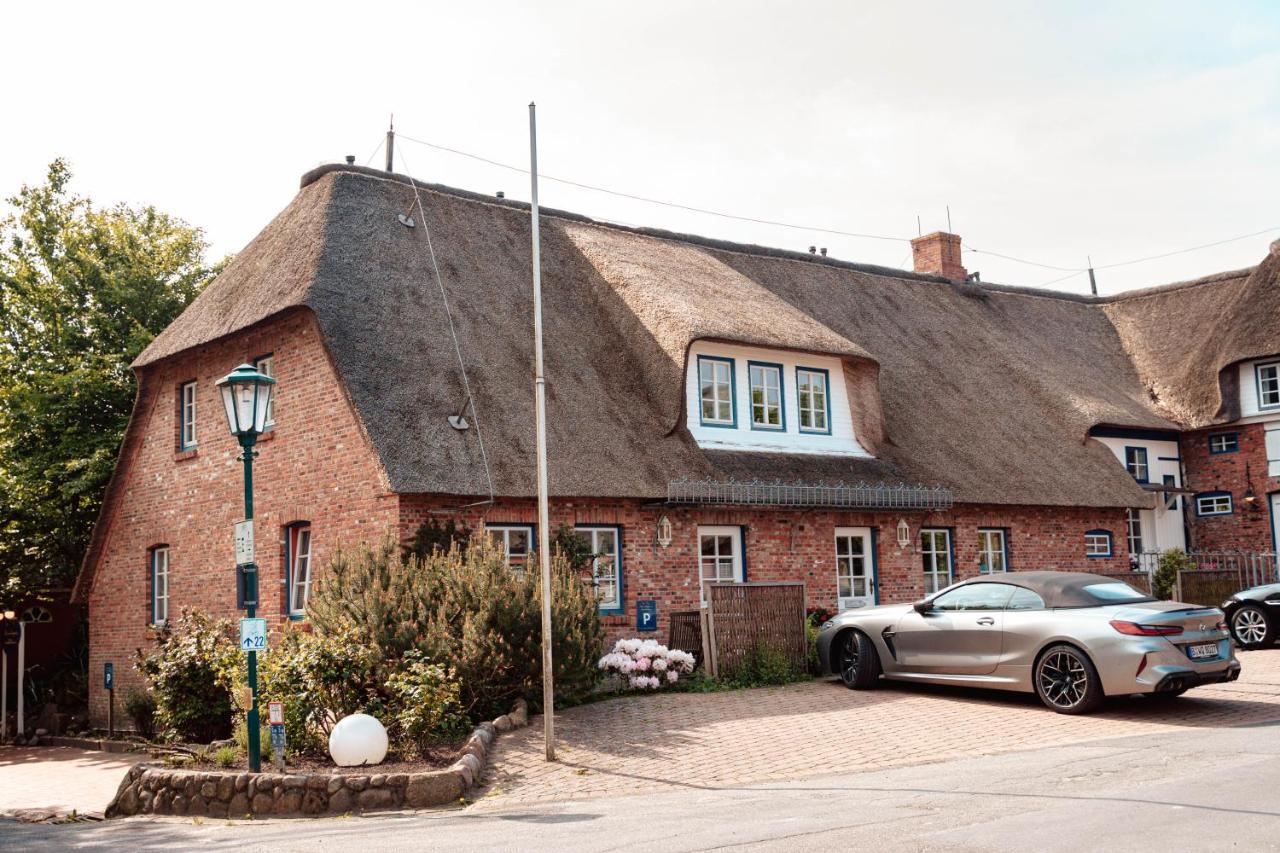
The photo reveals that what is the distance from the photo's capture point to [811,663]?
16719 millimetres

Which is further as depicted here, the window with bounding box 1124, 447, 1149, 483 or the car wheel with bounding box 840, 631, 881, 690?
the window with bounding box 1124, 447, 1149, 483

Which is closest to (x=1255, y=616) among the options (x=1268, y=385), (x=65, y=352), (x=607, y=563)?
(x=607, y=563)

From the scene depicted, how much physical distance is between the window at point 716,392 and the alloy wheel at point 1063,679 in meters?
7.55

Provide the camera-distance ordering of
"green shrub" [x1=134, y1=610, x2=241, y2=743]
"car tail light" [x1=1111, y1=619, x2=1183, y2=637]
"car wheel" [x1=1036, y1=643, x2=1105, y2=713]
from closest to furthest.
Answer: "car tail light" [x1=1111, y1=619, x2=1183, y2=637] < "car wheel" [x1=1036, y1=643, x2=1105, y2=713] < "green shrub" [x1=134, y1=610, x2=241, y2=743]

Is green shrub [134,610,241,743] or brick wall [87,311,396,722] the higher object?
brick wall [87,311,396,722]

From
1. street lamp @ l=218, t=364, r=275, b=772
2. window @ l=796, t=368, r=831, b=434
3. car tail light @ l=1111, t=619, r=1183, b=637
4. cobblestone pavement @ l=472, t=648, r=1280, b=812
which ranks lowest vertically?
cobblestone pavement @ l=472, t=648, r=1280, b=812

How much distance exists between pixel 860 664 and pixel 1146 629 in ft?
12.2

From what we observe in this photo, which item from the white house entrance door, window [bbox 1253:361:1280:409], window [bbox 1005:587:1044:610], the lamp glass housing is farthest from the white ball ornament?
window [bbox 1253:361:1280:409]

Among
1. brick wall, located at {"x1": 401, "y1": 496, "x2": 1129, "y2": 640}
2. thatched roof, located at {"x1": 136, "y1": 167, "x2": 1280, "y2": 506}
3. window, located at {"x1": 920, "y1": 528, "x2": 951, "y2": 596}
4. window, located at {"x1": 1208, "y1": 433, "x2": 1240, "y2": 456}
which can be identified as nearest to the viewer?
thatched roof, located at {"x1": 136, "y1": 167, "x2": 1280, "y2": 506}

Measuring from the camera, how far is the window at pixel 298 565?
17.5 metres

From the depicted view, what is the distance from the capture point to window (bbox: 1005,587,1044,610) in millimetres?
13274

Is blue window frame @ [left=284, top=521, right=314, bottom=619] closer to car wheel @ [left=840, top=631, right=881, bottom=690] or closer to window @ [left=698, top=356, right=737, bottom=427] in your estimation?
window @ [left=698, top=356, right=737, bottom=427]

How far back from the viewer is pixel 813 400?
827 inches

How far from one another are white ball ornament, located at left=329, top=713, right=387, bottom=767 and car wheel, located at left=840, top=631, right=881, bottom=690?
6321 mm
